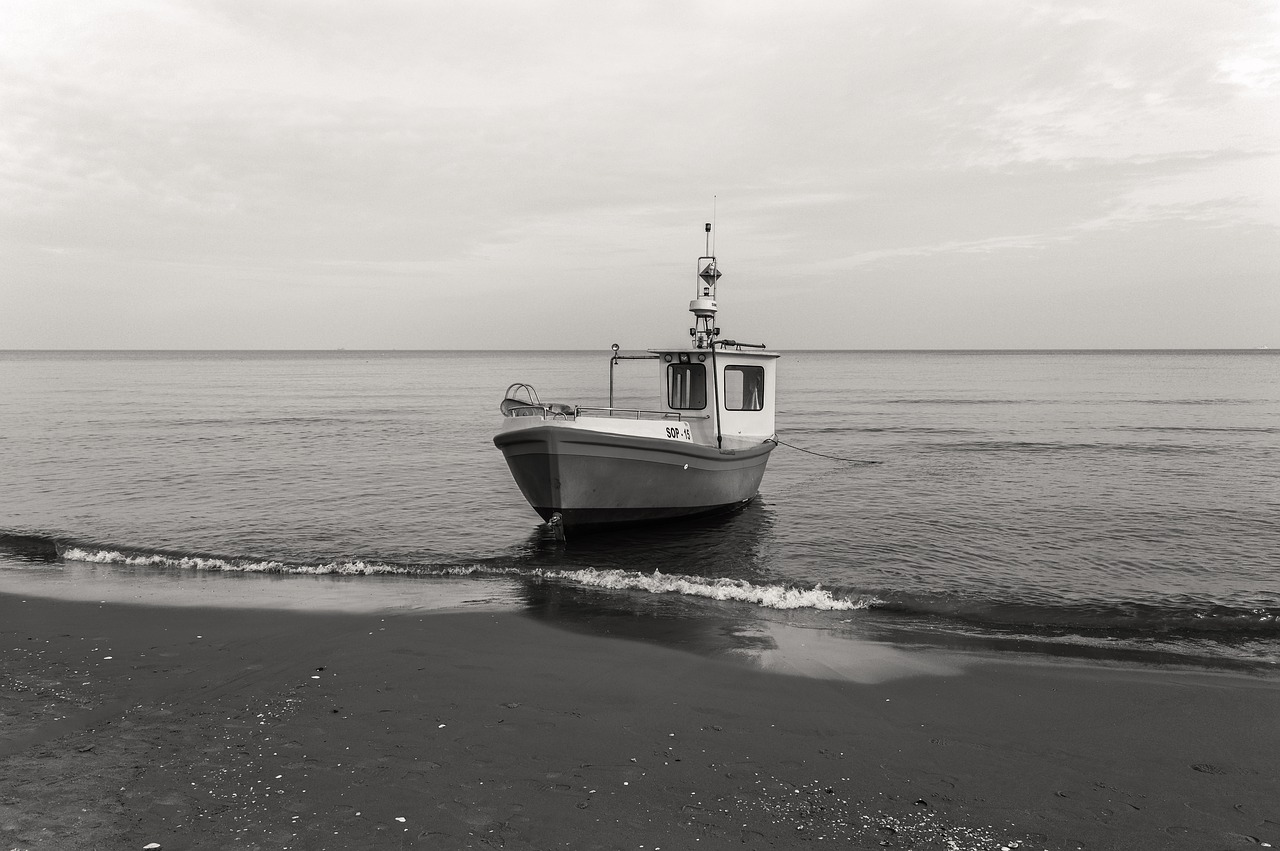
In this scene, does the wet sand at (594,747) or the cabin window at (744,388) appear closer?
the wet sand at (594,747)

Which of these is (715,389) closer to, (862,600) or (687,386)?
(687,386)

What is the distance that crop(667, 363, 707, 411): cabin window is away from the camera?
14.9 meters

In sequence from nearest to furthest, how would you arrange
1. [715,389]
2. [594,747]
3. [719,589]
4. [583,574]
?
[594,747] → [719,589] → [583,574] → [715,389]

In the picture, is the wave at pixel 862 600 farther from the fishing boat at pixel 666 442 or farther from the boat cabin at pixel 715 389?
the boat cabin at pixel 715 389

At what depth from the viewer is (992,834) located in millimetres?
4559

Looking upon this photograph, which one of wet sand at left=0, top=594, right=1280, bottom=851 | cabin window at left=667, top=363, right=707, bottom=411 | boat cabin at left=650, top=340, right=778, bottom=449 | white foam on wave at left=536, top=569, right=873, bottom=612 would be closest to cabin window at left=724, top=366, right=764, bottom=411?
boat cabin at left=650, top=340, right=778, bottom=449

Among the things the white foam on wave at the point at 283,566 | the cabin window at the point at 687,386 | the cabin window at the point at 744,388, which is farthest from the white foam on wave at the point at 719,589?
the cabin window at the point at 744,388

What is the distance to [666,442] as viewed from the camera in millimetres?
13234

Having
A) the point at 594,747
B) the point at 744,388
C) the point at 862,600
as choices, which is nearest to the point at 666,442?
the point at 744,388

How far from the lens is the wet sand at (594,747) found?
454cm

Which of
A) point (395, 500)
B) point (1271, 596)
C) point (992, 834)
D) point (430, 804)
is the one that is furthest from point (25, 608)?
point (1271, 596)

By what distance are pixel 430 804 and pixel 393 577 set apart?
22.4 ft

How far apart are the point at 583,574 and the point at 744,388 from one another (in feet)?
19.3

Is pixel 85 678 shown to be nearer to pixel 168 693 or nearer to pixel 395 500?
pixel 168 693
